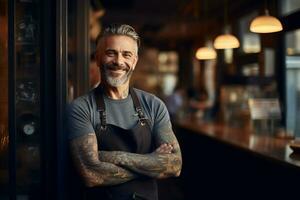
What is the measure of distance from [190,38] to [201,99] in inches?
101

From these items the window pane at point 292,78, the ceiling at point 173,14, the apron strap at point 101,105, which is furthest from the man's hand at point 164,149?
the ceiling at point 173,14

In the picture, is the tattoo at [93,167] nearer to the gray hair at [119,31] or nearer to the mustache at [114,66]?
the mustache at [114,66]

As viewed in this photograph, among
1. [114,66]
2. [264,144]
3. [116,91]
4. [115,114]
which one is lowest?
[264,144]

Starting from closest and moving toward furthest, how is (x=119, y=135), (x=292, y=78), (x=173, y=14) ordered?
(x=119, y=135), (x=292, y=78), (x=173, y=14)

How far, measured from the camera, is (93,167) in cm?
189

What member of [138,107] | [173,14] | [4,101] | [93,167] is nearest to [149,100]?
[138,107]

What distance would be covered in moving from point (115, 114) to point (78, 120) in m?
0.19

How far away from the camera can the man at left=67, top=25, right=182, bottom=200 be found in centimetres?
192

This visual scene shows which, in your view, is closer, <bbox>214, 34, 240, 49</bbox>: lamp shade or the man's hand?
the man's hand

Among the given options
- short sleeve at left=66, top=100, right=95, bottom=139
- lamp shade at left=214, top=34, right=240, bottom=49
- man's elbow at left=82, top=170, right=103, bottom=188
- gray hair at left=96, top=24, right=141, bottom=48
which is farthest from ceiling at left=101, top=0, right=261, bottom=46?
man's elbow at left=82, top=170, right=103, bottom=188

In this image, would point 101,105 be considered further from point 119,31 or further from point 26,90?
point 26,90

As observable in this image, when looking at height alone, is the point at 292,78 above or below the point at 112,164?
above

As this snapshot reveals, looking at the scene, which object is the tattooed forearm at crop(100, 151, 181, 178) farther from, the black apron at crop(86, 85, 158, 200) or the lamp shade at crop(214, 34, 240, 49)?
the lamp shade at crop(214, 34, 240, 49)

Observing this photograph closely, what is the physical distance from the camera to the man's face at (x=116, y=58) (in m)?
2.01
